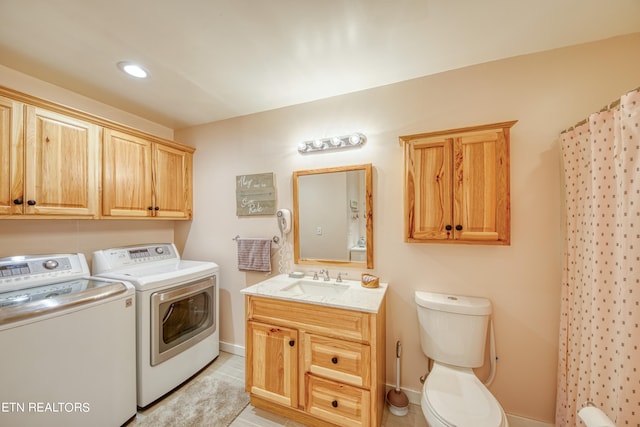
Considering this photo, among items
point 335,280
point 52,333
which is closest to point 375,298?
point 335,280

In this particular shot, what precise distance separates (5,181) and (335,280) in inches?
89.4

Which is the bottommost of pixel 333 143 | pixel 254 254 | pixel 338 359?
pixel 338 359

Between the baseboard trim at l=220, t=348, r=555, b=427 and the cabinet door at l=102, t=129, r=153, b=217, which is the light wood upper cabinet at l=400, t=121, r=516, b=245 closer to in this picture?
the baseboard trim at l=220, t=348, r=555, b=427

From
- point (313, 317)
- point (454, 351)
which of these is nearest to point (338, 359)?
point (313, 317)

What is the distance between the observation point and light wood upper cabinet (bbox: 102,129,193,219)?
1.96 meters

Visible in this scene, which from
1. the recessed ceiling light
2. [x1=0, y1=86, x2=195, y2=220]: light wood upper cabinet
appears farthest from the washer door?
the recessed ceiling light

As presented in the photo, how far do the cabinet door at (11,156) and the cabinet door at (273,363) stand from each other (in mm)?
1680

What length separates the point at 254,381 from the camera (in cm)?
172

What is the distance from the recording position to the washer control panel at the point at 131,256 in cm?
197

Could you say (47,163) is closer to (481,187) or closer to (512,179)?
(481,187)

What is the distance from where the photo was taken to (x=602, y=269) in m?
1.07

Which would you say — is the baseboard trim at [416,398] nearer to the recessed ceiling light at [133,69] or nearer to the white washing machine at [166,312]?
the white washing machine at [166,312]

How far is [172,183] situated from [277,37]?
5.99 ft

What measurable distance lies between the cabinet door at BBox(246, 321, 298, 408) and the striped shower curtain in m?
1.53
